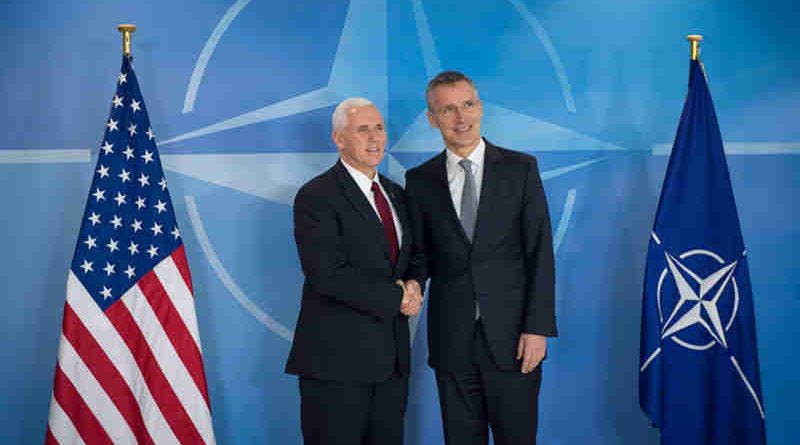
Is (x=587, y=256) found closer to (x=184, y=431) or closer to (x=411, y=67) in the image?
(x=411, y=67)

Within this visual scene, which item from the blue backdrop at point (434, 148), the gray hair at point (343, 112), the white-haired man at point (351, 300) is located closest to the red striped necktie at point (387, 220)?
the white-haired man at point (351, 300)

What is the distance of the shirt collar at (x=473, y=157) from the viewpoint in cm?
270

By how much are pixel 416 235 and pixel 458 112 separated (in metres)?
0.45

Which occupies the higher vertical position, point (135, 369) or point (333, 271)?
point (333, 271)

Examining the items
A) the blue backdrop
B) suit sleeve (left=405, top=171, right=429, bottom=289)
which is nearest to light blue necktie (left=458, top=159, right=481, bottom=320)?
suit sleeve (left=405, top=171, right=429, bottom=289)

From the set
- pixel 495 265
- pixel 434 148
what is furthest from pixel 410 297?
pixel 434 148

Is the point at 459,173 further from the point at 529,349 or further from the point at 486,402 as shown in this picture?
the point at 486,402

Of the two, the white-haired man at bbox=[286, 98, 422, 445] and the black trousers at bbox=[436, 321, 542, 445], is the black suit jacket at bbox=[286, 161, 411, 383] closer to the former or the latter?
the white-haired man at bbox=[286, 98, 422, 445]

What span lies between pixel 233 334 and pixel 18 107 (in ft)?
4.29

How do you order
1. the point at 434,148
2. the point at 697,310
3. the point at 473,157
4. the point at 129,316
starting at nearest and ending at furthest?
the point at 473,157
the point at 129,316
the point at 697,310
the point at 434,148

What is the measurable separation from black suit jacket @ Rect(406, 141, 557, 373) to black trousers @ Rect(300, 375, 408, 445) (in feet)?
0.69

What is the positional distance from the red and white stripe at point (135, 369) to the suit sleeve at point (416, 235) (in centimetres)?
94

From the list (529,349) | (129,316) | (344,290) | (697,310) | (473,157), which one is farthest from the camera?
(697,310)

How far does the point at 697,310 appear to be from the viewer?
3129 millimetres
